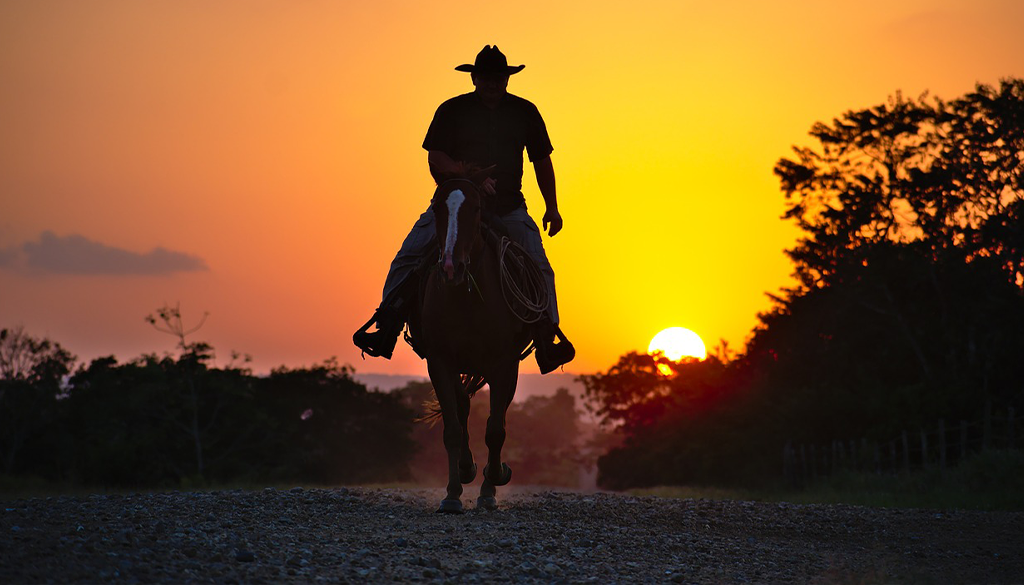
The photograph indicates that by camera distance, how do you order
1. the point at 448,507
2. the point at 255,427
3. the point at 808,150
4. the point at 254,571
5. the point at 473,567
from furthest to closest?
the point at 808,150
the point at 255,427
the point at 448,507
the point at 473,567
the point at 254,571

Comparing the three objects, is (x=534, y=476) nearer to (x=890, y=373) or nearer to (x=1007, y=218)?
(x=890, y=373)

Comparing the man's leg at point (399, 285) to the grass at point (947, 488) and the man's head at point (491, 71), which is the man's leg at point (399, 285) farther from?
the grass at point (947, 488)

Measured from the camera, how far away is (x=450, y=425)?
1192cm

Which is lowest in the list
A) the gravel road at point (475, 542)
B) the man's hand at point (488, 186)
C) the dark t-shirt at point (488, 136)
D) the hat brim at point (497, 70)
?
the gravel road at point (475, 542)

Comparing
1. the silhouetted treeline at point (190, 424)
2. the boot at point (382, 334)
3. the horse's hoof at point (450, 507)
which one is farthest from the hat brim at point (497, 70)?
the silhouetted treeline at point (190, 424)

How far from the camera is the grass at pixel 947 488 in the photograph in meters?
18.0

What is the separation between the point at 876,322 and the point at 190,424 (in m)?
25.1

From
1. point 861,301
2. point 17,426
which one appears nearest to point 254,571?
point 17,426

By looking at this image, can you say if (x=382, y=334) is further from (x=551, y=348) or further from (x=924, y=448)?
(x=924, y=448)

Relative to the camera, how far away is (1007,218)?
3697 centimetres

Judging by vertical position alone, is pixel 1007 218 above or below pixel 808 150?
below

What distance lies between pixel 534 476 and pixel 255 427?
60.5 meters

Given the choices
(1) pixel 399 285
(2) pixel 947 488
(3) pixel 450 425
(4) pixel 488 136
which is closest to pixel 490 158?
(4) pixel 488 136

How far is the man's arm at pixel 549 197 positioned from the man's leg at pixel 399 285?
4.71ft
